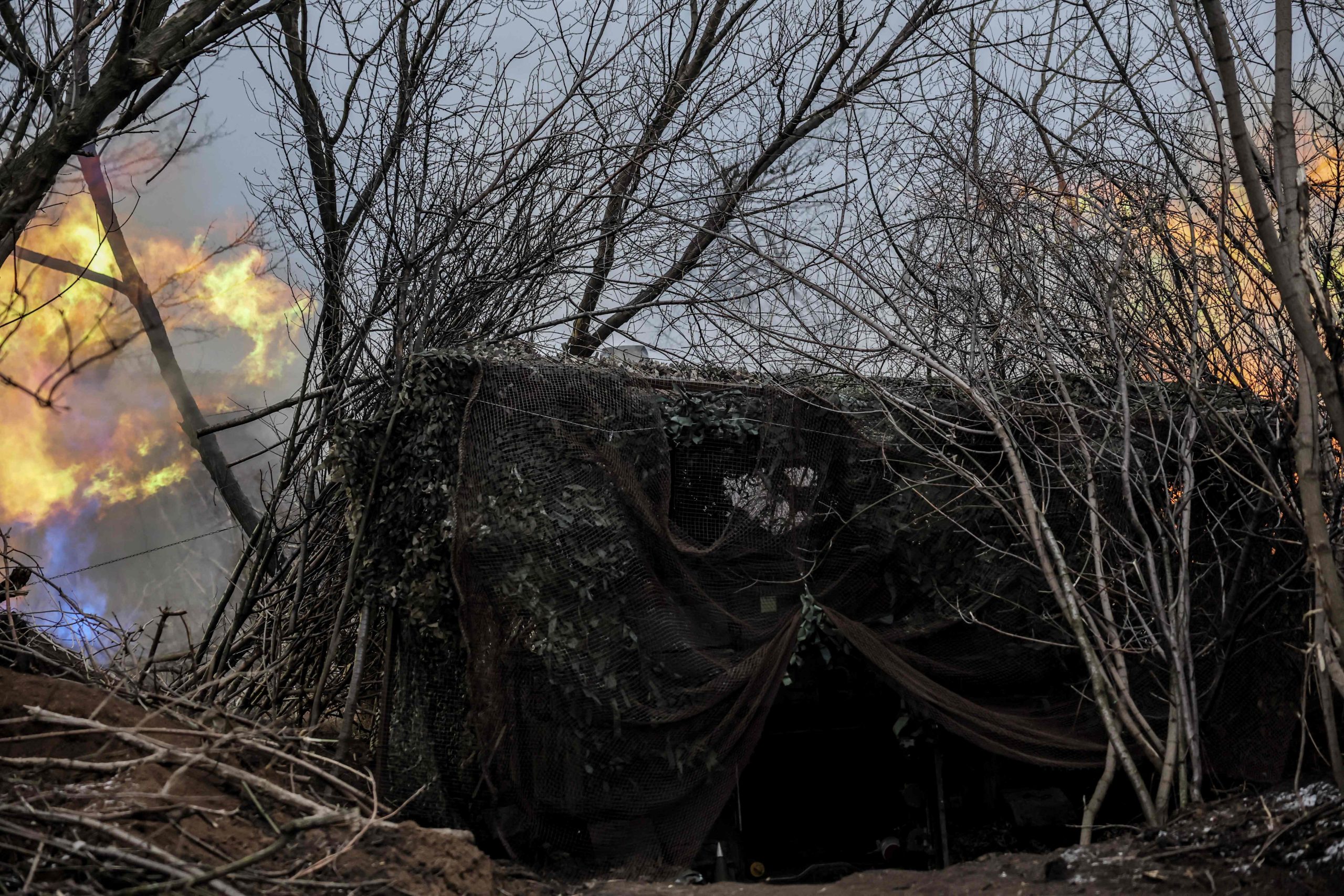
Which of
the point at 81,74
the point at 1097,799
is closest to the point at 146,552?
the point at 81,74

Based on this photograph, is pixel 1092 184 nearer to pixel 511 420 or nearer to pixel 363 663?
pixel 511 420

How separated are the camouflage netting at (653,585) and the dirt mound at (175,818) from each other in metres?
0.72

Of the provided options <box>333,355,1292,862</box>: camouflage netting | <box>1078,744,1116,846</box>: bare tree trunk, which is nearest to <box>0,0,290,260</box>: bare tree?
<box>333,355,1292,862</box>: camouflage netting

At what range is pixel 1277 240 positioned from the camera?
2572mm

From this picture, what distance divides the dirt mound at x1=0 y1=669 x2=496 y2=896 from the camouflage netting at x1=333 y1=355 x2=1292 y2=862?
720mm

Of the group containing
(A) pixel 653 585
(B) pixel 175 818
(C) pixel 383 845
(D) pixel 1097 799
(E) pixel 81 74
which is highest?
(E) pixel 81 74

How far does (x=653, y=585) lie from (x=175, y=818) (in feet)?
7.69

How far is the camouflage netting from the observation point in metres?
4.73

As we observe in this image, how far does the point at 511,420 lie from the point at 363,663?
64.4 inches

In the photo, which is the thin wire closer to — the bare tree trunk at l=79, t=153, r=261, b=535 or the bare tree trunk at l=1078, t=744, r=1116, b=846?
the bare tree trunk at l=79, t=153, r=261, b=535

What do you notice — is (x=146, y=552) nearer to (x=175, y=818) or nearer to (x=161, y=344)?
(x=161, y=344)

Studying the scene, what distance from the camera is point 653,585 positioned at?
4918 mm

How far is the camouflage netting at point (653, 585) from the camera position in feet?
15.5

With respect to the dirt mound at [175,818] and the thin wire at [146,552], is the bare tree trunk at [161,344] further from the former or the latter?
the dirt mound at [175,818]
